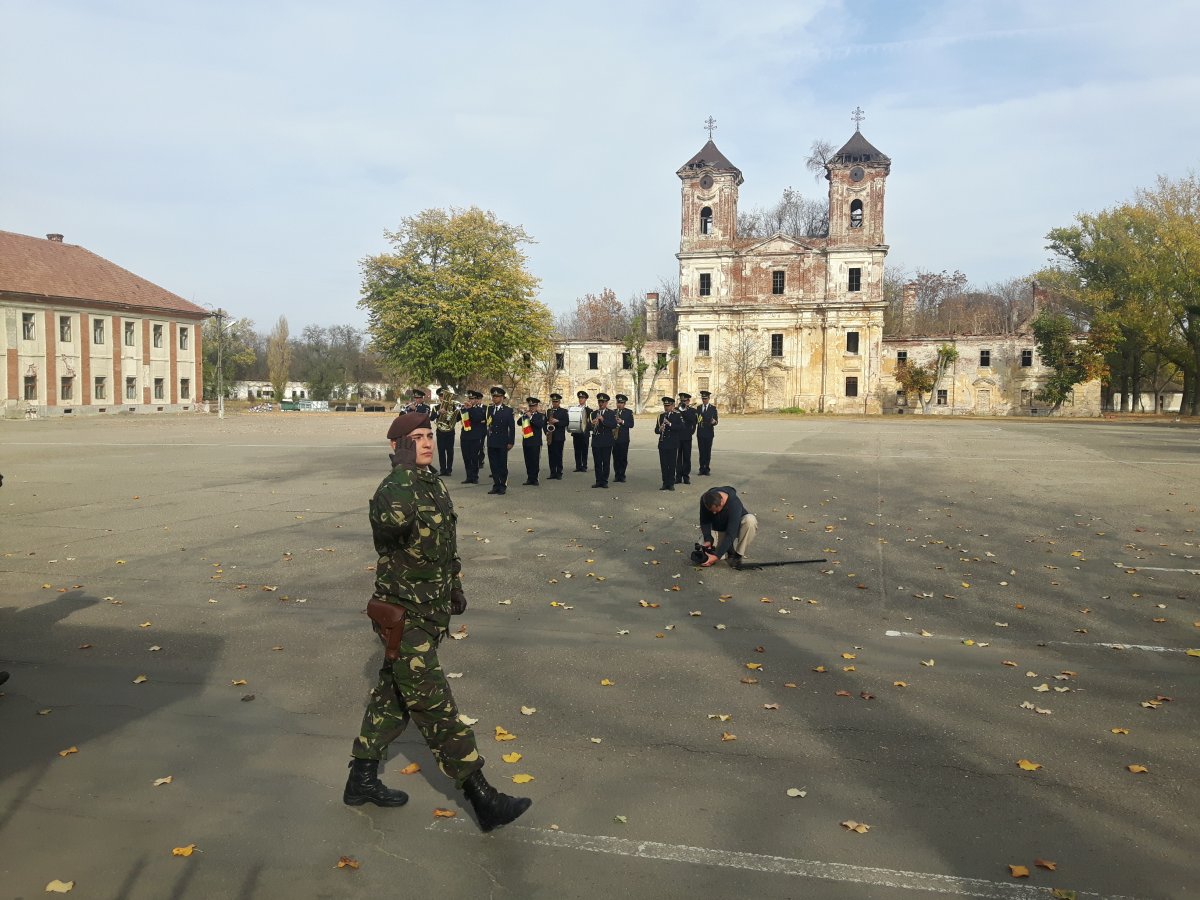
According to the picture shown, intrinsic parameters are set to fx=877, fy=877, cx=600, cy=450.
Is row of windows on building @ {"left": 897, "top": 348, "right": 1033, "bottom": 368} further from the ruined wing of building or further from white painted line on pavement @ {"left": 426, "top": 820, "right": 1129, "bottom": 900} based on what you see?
white painted line on pavement @ {"left": 426, "top": 820, "right": 1129, "bottom": 900}

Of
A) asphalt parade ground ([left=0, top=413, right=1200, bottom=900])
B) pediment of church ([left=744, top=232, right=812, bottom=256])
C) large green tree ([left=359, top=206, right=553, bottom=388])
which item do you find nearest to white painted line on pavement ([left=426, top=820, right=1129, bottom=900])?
A: asphalt parade ground ([left=0, top=413, right=1200, bottom=900])

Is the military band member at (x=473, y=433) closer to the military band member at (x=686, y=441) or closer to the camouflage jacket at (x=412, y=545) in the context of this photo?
the military band member at (x=686, y=441)

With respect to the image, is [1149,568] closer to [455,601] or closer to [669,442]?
[455,601]

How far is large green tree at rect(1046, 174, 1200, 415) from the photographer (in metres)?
59.8

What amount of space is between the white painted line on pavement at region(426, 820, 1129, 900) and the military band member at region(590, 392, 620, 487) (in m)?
13.8

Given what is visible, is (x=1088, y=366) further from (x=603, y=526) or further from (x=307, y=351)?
(x=307, y=351)

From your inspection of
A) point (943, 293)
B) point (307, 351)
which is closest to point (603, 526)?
point (943, 293)

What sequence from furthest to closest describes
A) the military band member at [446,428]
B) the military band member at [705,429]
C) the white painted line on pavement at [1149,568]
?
the military band member at [705,429]
the military band member at [446,428]
the white painted line on pavement at [1149,568]

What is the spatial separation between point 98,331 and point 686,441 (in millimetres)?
58584

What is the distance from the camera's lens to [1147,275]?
60.2 m

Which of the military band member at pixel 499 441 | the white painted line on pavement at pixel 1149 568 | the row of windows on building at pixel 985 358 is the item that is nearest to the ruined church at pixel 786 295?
the row of windows on building at pixel 985 358

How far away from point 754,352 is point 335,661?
73064mm

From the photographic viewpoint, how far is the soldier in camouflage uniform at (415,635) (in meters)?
4.07

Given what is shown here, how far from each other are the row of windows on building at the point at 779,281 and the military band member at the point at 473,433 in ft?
205
